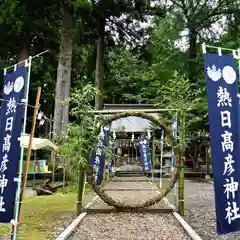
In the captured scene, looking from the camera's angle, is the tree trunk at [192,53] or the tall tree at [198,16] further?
the tall tree at [198,16]

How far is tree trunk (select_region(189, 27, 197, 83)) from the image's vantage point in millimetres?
21297

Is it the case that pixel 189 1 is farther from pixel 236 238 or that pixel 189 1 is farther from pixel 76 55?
pixel 236 238

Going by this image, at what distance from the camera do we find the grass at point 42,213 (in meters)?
6.01

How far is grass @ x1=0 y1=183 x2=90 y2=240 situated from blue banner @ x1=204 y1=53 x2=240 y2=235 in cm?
274

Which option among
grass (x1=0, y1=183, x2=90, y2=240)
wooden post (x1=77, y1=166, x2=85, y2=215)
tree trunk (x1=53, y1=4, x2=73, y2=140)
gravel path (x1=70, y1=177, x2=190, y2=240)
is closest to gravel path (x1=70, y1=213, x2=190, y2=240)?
gravel path (x1=70, y1=177, x2=190, y2=240)

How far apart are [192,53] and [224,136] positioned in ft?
61.3

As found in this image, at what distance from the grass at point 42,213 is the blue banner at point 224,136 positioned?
2.74 meters

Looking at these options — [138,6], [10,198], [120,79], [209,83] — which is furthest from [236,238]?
[120,79]

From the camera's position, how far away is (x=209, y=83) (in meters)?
4.61

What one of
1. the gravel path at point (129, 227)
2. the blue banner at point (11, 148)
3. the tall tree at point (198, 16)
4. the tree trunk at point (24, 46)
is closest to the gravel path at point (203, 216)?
the gravel path at point (129, 227)

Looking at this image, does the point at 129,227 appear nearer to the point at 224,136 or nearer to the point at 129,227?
the point at 129,227

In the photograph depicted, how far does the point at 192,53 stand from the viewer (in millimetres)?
22484

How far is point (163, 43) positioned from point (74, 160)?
1788cm

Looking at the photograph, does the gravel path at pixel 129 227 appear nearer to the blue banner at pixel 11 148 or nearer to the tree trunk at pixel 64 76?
the blue banner at pixel 11 148
